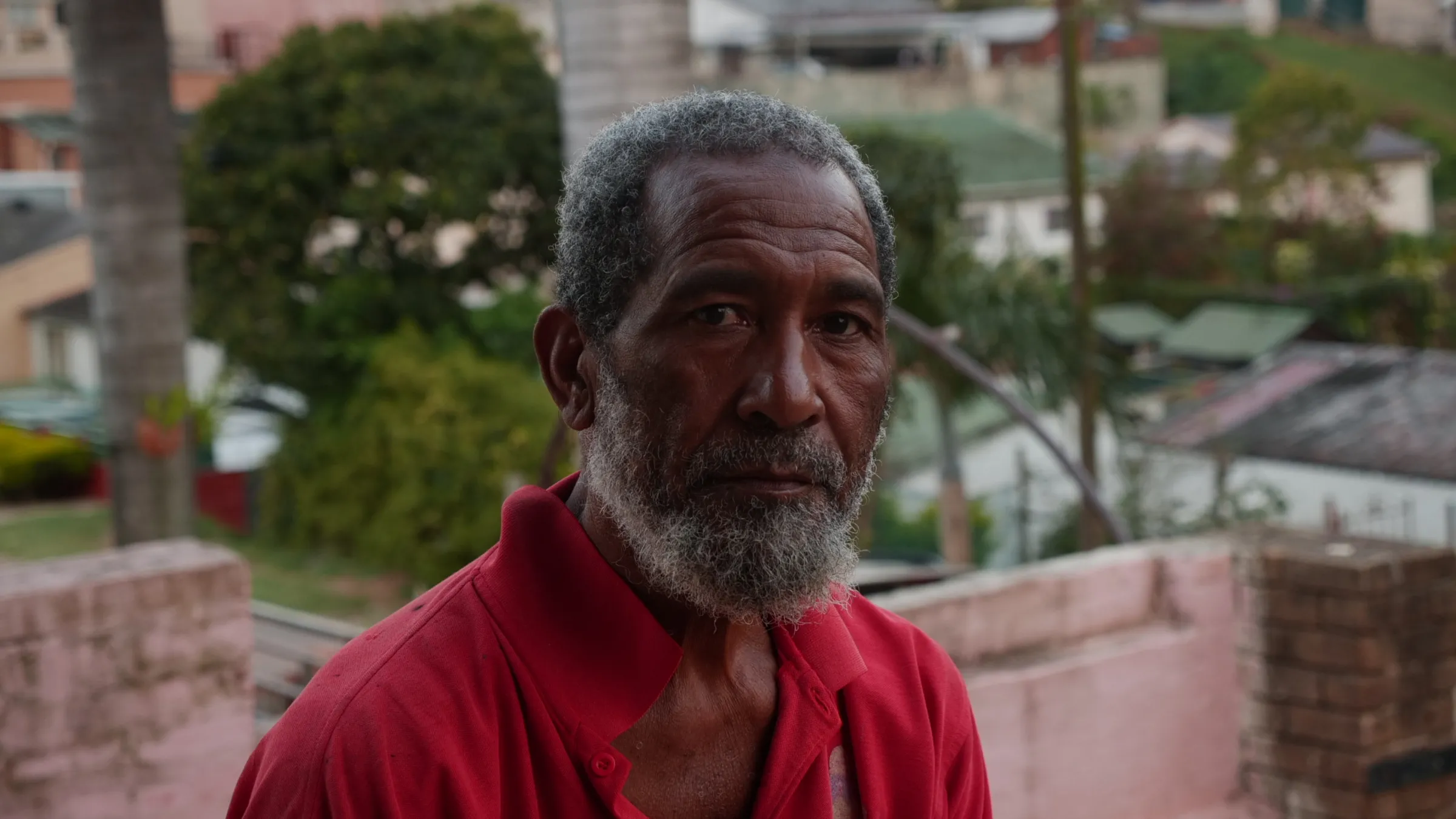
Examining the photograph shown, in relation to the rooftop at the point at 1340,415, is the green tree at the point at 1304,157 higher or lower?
higher

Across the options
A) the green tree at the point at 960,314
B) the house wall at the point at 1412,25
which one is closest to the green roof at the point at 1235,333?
the green tree at the point at 960,314

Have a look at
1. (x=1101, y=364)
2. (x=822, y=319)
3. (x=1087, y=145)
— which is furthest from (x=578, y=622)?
(x=1087, y=145)

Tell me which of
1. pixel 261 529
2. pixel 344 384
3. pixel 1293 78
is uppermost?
pixel 1293 78

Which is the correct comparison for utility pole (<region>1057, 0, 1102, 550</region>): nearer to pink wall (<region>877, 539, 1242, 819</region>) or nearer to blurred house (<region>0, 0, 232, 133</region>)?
pink wall (<region>877, 539, 1242, 819</region>)

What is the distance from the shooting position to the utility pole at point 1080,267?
46.3 feet

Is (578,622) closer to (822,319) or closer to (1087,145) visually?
(822,319)

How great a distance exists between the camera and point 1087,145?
39844 mm

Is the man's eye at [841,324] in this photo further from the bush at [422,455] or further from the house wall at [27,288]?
the house wall at [27,288]

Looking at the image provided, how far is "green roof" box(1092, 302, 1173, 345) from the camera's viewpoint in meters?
30.5

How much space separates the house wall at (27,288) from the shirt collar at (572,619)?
27930 millimetres

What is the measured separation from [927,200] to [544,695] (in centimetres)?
1555

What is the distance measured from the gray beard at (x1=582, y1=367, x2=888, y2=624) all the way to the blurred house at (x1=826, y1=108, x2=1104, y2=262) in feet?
91.2

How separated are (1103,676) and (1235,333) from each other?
→ 87.5 feet

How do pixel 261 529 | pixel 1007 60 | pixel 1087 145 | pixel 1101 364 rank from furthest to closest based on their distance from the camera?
pixel 1007 60
pixel 1087 145
pixel 261 529
pixel 1101 364
